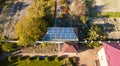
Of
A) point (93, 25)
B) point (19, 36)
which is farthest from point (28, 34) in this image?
point (93, 25)

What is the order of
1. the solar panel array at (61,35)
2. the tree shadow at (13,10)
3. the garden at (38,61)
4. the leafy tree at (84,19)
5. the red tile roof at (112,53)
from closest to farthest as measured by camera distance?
the red tile roof at (112,53) → the garden at (38,61) → the solar panel array at (61,35) → the leafy tree at (84,19) → the tree shadow at (13,10)

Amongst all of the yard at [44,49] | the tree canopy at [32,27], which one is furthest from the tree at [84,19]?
the yard at [44,49]

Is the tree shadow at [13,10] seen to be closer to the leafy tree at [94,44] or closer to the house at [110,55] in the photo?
the leafy tree at [94,44]

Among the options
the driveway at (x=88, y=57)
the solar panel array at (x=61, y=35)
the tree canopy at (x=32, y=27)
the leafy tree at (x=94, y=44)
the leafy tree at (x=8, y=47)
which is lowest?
the driveway at (x=88, y=57)

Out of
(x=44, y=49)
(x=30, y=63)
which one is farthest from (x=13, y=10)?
(x=30, y=63)

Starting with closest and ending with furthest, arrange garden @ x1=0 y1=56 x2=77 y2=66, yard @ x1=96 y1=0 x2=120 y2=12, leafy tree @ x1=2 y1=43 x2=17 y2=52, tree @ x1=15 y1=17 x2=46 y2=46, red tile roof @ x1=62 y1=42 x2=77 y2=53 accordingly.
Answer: garden @ x1=0 y1=56 x2=77 y2=66
red tile roof @ x1=62 y1=42 x2=77 y2=53
tree @ x1=15 y1=17 x2=46 y2=46
leafy tree @ x1=2 y1=43 x2=17 y2=52
yard @ x1=96 y1=0 x2=120 y2=12

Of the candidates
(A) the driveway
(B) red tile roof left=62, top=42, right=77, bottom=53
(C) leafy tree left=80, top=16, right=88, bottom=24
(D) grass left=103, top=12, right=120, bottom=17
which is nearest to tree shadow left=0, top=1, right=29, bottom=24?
(C) leafy tree left=80, top=16, right=88, bottom=24

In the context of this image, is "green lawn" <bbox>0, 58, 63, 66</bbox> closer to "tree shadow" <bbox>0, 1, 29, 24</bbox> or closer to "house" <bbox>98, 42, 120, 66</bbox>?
"house" <bbox>98, 42, 120, 66</bbox>

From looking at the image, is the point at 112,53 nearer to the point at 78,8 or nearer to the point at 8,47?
the point at 78,8
